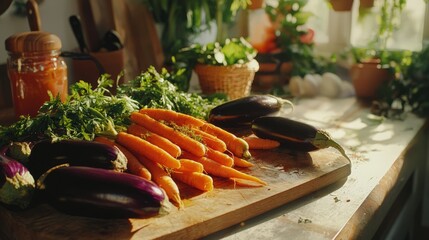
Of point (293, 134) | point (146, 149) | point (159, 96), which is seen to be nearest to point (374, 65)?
point (293, 134)

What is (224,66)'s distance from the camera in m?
1.64

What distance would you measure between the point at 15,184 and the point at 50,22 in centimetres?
94

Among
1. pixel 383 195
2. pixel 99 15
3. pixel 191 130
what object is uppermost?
pixel 99 15

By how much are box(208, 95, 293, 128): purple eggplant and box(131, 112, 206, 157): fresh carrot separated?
242 mm

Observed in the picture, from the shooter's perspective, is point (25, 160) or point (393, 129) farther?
point (393, 129)

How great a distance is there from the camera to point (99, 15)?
5.82 feet

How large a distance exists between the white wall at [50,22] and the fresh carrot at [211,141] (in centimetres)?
74

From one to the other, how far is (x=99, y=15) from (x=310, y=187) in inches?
41.8

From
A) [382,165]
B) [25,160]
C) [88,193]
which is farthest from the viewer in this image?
[382,165]

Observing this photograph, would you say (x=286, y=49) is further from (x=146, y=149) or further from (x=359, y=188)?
(x=146, y=149)

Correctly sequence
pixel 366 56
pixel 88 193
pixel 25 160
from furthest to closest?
1. pixel 366 56
2. pixel 25 160
3. pixel 88 193

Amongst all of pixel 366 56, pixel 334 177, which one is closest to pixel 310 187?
pixel 334 177

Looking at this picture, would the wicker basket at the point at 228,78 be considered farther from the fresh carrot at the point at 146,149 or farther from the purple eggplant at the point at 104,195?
the purple eggplant at the point at 104,195

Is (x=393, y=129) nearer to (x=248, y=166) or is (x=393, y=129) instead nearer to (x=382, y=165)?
(x=382, y=165)
